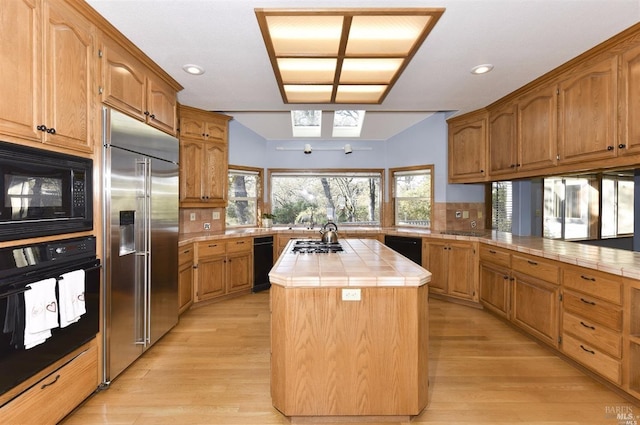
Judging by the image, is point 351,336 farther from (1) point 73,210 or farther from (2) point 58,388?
(1) point 73,210

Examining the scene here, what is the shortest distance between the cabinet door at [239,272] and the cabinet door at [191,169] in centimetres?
93

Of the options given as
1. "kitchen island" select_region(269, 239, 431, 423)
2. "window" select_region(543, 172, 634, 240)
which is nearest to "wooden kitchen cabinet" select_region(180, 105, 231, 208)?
"kitchen island" select_region(269, 239, 431, 423)

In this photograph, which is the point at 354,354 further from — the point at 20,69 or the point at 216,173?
the point at 216,173

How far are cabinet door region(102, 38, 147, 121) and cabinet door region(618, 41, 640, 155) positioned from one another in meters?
3.70

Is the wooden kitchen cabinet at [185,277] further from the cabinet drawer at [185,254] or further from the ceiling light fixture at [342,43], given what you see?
the ceiling light fixture at [342,43]

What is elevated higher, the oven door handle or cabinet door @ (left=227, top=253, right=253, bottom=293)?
the oven door handle

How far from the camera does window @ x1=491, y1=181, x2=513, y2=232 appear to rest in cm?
442

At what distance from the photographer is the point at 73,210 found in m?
1.83

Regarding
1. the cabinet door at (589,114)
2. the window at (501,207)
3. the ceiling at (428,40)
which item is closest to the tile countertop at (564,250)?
the cabinet door at (589,114)

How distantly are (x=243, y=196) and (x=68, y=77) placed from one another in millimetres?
3241

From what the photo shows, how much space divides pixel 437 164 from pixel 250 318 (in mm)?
3352

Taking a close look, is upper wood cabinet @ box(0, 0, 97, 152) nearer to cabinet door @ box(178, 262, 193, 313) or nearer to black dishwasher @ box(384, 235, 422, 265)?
cabinet door @ box(178, 262, 193, 313)

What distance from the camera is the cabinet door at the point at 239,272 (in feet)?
13.3

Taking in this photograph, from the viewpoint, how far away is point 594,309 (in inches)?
85.3
